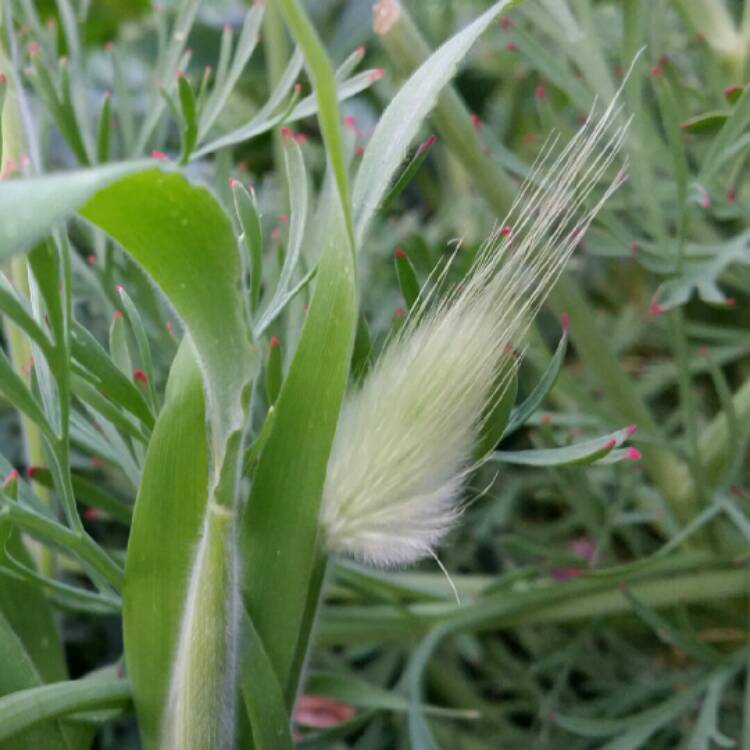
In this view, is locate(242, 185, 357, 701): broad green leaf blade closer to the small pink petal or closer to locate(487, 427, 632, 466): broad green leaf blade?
locate(487, 427, 632, 466): broad green leaf blade

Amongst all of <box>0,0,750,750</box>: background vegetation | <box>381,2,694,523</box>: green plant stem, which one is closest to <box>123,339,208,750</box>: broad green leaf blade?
<box>0,0,750,750</box>: background vegetation

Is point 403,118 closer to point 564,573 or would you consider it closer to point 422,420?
point 422,420

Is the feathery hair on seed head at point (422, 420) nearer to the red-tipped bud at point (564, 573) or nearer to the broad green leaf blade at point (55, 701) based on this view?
the broad green leaf blade at point (55, 701)

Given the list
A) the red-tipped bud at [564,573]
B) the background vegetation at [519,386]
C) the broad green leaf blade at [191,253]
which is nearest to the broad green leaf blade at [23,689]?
the background vegetation at [519,386]

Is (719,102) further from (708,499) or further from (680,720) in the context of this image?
(680,720)

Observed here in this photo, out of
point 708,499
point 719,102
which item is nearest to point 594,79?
point 719,102

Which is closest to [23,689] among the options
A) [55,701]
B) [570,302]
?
[55,701]
